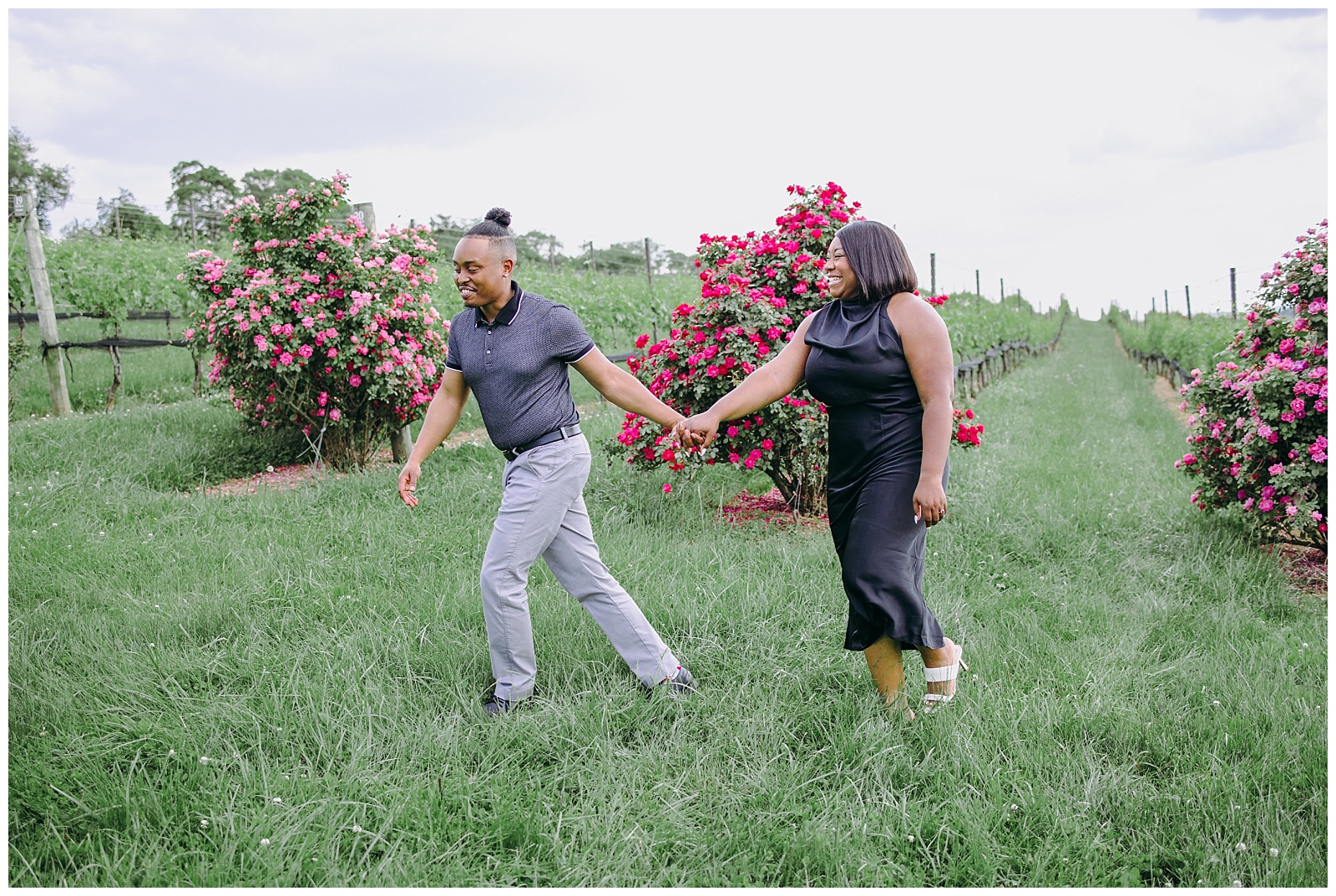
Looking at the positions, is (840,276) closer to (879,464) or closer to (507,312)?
(879,464)

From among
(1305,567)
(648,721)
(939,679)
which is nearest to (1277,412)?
(1305,567)

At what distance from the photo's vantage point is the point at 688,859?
7.70 feet

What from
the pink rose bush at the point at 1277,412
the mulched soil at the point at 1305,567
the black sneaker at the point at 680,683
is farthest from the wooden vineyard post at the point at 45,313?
the mulched soil at the point at 1305,567

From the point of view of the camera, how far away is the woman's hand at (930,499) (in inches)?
109

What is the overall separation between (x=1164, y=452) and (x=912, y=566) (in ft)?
25.4

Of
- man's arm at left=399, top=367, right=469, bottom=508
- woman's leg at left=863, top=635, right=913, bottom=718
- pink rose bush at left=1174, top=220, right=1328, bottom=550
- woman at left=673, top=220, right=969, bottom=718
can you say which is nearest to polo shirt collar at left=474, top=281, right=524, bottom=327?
man's arm at left=399, top=367, right=469, bottom=508

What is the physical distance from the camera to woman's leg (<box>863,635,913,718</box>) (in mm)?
2998

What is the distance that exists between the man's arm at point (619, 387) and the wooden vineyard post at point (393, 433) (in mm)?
5306

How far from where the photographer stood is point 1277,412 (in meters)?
4.86

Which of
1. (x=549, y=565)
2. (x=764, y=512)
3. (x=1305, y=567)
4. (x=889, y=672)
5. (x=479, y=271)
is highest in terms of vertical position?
(x=479, y=271)

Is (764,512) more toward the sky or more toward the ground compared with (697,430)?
more toward the ground

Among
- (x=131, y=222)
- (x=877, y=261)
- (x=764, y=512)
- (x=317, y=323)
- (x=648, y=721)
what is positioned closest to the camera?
(x=877, y=261)

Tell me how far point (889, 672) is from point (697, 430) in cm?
109

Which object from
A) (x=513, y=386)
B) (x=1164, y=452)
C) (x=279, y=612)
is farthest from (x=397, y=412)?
(x=1164, y=452)
